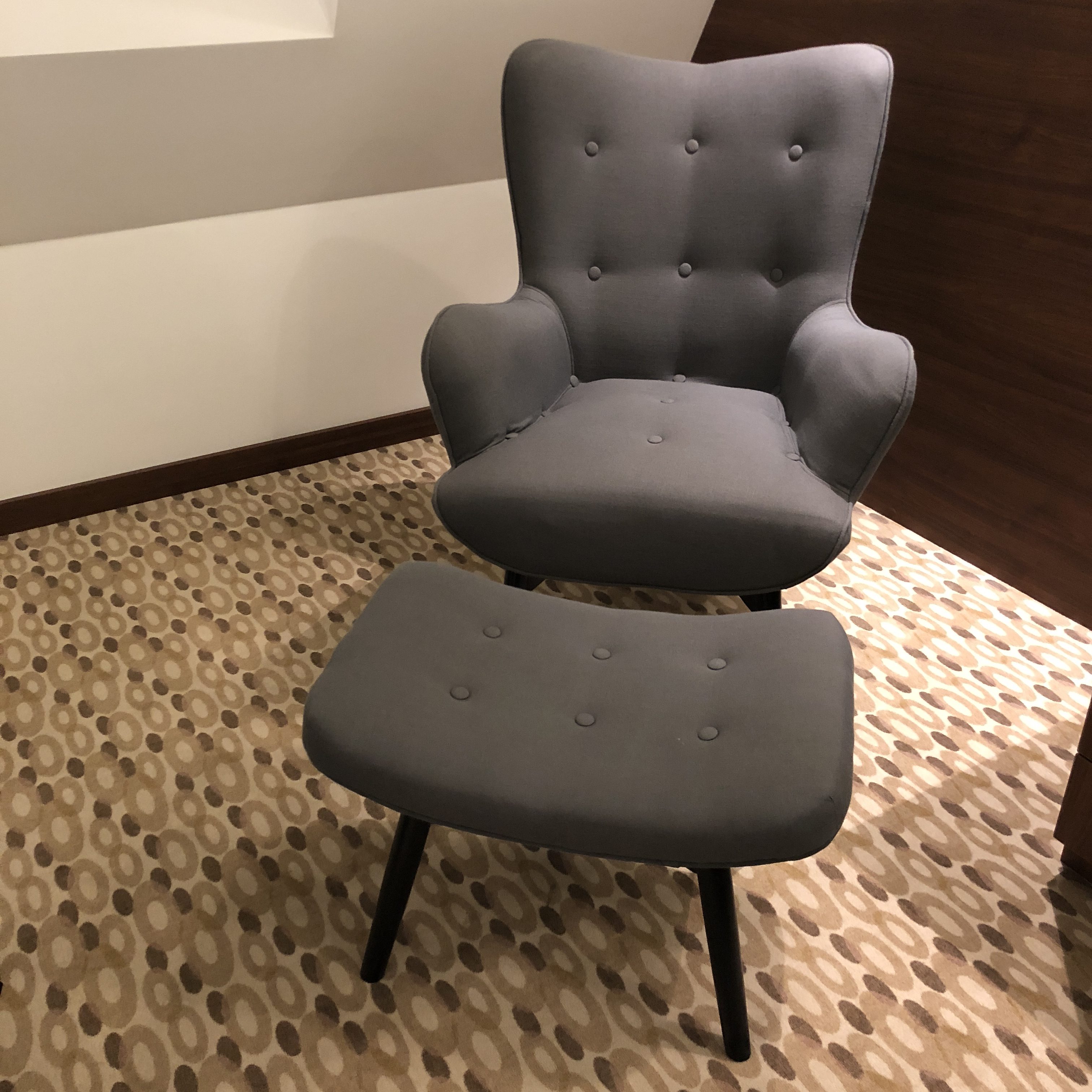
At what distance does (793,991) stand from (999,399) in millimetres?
1355

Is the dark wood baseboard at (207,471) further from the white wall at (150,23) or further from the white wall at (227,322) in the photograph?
the white wall at (150,23)

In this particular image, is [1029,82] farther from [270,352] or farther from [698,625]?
[270,352]

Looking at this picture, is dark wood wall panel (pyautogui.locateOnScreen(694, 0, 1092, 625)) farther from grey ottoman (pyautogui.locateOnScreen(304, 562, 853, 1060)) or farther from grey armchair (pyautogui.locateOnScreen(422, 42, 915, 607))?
grey ottoman (pyautogui.locateOnScreen(304, 562, 853, 1060))

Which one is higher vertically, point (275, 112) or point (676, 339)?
point (275, 112)

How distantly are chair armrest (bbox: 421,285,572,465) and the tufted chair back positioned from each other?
227 mm

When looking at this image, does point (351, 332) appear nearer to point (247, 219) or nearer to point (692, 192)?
point (247, 219)

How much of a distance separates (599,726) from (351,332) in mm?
1590

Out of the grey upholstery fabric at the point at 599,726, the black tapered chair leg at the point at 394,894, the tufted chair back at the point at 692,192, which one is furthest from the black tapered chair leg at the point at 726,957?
the tufted chair back at the point at 692,192

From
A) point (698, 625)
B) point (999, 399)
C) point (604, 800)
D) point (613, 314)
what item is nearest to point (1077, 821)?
point (698, 625)

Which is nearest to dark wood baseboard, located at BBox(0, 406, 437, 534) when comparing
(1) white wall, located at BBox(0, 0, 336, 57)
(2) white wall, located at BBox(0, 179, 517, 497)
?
(2) white wall, located at BBox(0, 179, 517, 497)

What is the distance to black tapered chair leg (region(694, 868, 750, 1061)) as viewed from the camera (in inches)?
43.5

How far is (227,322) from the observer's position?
222 centimetres

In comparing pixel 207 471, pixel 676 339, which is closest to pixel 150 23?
pixel 207 471

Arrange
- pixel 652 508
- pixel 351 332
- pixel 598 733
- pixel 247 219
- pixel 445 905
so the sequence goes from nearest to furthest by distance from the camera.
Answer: pixel 598 733 → pixel 445 905 → pixel 652 508 → pixel 247 219 → pixel 351 332
